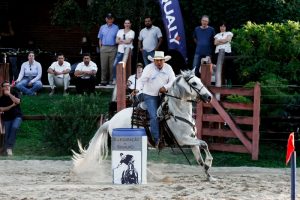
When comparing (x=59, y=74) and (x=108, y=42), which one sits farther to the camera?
(x=59, y=74)

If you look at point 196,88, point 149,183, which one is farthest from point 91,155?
point 196,88

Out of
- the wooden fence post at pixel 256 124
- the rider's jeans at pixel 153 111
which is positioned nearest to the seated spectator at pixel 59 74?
the wooden fence post at pixel 256 124

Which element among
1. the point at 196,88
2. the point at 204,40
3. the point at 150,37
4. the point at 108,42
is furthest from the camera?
the point at 108,42

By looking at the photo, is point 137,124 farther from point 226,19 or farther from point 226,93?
point 226,19

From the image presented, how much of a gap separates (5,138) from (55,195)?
6952 mm

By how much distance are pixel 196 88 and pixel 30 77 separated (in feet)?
30.8

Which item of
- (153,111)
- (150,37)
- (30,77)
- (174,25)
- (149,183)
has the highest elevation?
(174,25)

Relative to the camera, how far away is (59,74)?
2392 centimetres

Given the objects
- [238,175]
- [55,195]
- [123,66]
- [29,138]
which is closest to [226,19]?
[123,66]

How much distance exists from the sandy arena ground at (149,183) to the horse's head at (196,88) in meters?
1.46

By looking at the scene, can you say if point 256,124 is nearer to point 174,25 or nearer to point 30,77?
point 174,25

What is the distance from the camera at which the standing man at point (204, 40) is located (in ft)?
70.5

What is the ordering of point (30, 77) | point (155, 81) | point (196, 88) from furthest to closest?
1. point (30, 77)
2. point (155, 81)
3. point (196, 88)

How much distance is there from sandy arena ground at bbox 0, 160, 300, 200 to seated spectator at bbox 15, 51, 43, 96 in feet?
17.9
